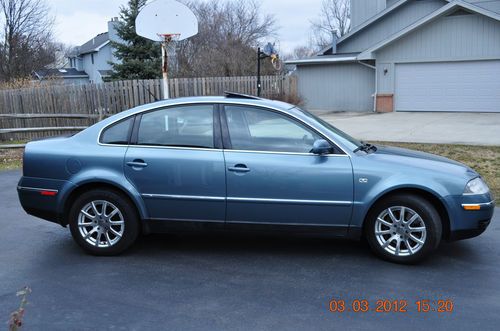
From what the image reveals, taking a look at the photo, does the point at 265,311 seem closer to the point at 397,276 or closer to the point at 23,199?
the point at 397,276

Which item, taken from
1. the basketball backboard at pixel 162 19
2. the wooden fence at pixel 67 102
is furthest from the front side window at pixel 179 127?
the wooden fence at pixel 67 102

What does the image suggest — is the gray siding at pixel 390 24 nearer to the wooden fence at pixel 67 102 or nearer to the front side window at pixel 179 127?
the wooden fence at pixel 67 102

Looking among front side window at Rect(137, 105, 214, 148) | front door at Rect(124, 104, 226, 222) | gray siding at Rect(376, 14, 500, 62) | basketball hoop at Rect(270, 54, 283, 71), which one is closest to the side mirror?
front door at Rect(124, 104, 226, 222)

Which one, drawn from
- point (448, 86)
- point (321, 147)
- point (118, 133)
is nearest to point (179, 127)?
point (118, 133)

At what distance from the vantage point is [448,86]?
21.6 m

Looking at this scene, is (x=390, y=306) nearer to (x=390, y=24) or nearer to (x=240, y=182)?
(x=240, y=182)

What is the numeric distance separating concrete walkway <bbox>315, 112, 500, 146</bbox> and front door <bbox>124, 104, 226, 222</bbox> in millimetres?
9295

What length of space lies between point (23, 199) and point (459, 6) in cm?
2032

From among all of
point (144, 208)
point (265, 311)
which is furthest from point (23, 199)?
point (265, 311)

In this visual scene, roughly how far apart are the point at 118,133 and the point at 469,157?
784cm

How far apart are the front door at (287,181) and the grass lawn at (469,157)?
429 centimetres

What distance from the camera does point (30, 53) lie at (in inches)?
1350

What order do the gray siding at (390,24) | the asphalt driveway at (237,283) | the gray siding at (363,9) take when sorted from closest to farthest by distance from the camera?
the asphalt driveway at (237,283)
the gray siding at (390,24)
the gray siding at (363,9)

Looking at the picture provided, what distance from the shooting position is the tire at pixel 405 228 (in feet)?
15.3
